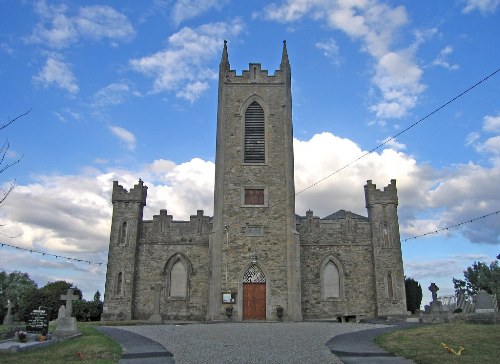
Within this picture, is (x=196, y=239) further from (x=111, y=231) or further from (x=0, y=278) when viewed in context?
(x=0, y=278)

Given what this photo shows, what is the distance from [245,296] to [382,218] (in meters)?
11.6

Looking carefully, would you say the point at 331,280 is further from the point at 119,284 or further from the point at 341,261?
the point at 119,284

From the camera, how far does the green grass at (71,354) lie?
11539mm

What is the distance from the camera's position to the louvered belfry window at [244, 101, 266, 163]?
1231 inches

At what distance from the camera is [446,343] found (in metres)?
13.3

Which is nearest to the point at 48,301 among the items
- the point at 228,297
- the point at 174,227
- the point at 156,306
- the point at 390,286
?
the point at 174,227

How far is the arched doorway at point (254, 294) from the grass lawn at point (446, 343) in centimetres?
1268

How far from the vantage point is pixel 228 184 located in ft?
99.6

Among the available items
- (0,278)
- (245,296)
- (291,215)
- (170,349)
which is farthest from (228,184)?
(0,278)

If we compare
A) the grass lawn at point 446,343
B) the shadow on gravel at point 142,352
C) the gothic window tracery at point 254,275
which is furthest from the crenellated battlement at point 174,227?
the grass lawn at point 446,343

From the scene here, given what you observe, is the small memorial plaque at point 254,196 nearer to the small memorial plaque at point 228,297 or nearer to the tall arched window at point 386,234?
the small memorial plaque at point 228,297

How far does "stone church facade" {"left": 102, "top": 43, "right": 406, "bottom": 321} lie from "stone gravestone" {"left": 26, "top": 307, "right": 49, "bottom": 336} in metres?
11.1

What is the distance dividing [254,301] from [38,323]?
13756mm

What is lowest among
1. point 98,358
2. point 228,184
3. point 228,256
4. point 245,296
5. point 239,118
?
point 98,358
